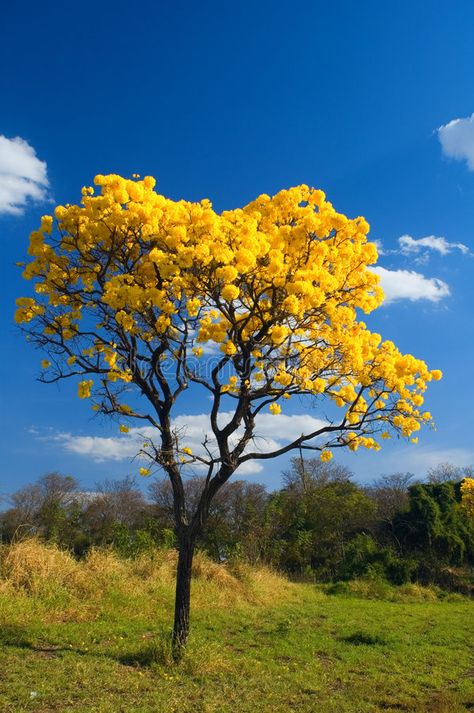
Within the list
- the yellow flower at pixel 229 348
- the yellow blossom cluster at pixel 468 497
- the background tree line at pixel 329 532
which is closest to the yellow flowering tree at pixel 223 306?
the yellow flower at pixel 229 348

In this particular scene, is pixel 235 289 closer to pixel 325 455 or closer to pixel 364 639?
pixel 325 455

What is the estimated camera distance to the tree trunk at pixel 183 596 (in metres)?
7.52

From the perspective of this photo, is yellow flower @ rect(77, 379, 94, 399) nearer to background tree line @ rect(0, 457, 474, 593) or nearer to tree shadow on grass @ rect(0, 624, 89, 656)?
tree shadow on grass @ rect(0, 624, 89, 656)

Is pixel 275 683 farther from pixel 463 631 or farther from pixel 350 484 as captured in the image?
pixel 350 484

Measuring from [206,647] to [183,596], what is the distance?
32.6 inches

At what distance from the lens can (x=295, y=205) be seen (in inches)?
304

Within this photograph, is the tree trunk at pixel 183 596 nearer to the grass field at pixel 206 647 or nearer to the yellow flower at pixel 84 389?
the grass field at pixel 206 647

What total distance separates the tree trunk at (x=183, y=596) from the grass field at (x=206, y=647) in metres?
0.22

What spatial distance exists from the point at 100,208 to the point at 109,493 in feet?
92.0

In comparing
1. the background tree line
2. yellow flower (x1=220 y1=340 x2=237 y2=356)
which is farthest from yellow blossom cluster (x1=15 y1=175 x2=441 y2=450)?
the background tree line

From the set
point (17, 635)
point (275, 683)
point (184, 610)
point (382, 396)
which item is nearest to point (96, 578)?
point (17, 635)

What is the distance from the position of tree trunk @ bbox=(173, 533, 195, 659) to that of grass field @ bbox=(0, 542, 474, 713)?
221 millimetres

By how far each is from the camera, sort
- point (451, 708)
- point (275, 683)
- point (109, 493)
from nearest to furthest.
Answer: point (451, 708) → point (275, 683) → point (109, 493)

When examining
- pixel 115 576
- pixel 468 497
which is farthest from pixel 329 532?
pixel 115 576
